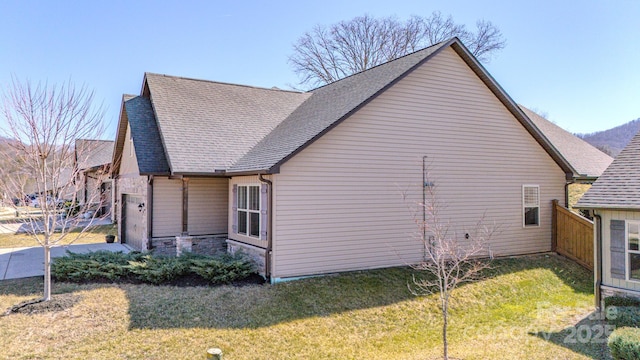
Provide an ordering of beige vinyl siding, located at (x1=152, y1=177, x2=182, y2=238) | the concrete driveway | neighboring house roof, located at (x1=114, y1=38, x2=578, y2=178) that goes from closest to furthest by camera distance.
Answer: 1. the concrete driveway
2. neighboring house roof, located at (x1=114, y1=38, x2=578, y2=178)
3. beige vinyl siding, located at (x1=152, y1=177, x2=182, y2=238)

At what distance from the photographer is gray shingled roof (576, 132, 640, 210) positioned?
8.23 metres

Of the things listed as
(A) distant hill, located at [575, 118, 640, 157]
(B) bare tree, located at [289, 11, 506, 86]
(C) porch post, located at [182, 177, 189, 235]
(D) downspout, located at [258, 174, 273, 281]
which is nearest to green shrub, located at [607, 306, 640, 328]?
(D) downspout, located at [258, 174, 273, 281]

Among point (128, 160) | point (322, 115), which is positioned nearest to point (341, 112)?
point (322, 115)

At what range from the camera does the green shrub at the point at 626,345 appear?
5.51 m

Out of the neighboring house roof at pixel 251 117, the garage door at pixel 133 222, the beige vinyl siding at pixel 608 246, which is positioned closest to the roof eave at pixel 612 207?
the beige vinyl siding at pixel 608 246

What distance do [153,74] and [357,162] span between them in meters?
9.78

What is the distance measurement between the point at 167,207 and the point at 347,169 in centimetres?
619

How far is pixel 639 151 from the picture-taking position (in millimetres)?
9578

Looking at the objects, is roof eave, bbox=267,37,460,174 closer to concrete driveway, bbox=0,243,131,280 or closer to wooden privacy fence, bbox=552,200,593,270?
wooden privacy fence, bbox=552,200,593,270

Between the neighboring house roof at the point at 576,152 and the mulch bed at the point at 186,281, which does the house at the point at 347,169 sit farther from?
the neighboring house roof at the point at 576,152

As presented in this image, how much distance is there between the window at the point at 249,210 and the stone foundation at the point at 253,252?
13.9 inches

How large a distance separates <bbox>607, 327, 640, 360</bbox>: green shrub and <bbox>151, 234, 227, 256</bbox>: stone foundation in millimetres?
10239

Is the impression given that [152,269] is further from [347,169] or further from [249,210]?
[347,169]

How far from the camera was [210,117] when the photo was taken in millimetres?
14125
